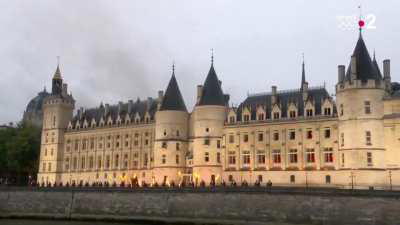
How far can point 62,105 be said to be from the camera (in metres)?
105

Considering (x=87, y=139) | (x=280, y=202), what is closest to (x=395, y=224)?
(x=280, y=202)

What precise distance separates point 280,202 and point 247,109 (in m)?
25.4

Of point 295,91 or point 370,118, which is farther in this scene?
point 295,91

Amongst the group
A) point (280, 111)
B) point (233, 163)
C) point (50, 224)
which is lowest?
point (50, 224)

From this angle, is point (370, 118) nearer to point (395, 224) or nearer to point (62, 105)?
point (395, 224)

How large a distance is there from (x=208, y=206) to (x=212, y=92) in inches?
923

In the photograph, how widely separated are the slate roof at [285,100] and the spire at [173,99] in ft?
Answer: 29.3

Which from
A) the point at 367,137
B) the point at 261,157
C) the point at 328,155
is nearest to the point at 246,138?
the point at 261,157

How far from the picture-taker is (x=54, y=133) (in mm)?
104188

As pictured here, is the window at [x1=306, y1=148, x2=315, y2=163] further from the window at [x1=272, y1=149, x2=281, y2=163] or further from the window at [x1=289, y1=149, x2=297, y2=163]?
the window at [x1=272, y1=149, x2=281, y2=163]

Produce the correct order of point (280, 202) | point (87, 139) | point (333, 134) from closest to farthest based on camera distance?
point (280, 202) < point (333, 134) < point (87, 139)

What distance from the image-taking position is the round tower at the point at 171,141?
8144 cm

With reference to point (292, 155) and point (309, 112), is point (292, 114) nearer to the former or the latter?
point (309, 112)

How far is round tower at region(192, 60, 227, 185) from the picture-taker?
7700cm
